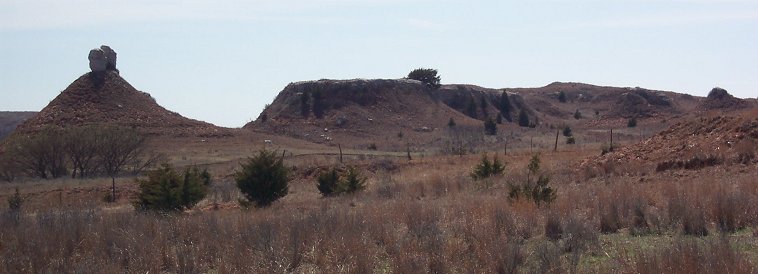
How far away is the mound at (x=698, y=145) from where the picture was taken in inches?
816

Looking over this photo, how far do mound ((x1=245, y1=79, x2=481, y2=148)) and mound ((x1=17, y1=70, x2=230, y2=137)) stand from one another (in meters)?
12.4

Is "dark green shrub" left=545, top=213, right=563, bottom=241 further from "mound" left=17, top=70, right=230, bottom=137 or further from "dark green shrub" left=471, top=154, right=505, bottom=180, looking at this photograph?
"mound" left=17, top=70, right=230, bottom=137

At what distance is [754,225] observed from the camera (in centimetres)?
969

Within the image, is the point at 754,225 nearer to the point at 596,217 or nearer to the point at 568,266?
the point at 596,217

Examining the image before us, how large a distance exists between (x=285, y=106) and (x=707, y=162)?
73443mm

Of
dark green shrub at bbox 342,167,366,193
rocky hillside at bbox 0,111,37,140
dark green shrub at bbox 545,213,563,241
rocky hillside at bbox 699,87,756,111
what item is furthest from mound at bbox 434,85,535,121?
dark green shrub at bbox 545,213,563,241

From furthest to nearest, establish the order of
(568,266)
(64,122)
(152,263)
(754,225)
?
(64,122)
(754,225)
(152,263)
(568,266)

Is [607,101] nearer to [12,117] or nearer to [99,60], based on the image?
[99,60]

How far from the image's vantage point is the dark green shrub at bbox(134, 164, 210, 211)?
22.4m

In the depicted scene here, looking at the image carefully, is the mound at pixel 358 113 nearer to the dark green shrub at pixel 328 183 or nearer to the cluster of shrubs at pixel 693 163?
Answer: the dark green shrub at pixel 328 183

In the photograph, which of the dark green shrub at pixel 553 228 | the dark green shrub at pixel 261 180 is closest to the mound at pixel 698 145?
the dark green shrub at pixel 261 180

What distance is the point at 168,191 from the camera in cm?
2273

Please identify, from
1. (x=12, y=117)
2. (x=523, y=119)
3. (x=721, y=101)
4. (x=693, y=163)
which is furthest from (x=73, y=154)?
(x=12, y=117)

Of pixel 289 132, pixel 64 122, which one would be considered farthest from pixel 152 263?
pixel 289 132
